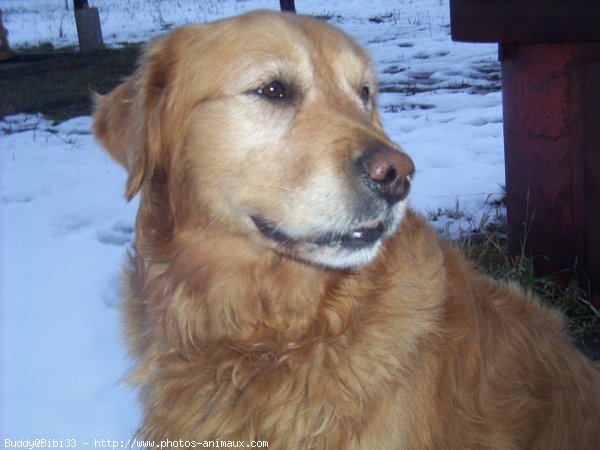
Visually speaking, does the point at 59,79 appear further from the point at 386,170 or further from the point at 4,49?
the point at 386,170

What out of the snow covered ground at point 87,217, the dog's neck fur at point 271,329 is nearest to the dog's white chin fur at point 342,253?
the dog's neck fur at point 271,329

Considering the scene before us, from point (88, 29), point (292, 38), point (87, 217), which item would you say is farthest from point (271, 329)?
point (88, 29)

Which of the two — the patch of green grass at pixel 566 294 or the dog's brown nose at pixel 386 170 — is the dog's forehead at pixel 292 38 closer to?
the dog's brown nose at pixel 386 170

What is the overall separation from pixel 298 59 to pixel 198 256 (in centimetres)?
74

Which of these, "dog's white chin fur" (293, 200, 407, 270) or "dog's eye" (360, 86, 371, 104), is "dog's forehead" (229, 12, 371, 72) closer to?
"dog's eye" (360, 86, 371, 104)

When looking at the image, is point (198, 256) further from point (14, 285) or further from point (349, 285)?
point (14, 285)

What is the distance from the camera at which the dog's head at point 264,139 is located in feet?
7.10

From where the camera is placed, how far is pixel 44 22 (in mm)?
21812

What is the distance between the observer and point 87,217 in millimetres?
5152

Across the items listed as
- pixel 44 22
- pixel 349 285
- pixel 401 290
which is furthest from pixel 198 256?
pixel 44 22

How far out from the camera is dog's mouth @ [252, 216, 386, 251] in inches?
87.5

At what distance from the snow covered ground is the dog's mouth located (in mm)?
863

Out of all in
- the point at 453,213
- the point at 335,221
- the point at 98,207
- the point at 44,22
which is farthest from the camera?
the point at 44,22

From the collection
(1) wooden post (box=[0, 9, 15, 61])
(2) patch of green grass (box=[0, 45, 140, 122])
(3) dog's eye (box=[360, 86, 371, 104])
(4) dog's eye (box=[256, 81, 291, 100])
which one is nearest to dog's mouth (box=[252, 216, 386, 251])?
(4) dog's eye (box=[256, 81, 291, 100])
